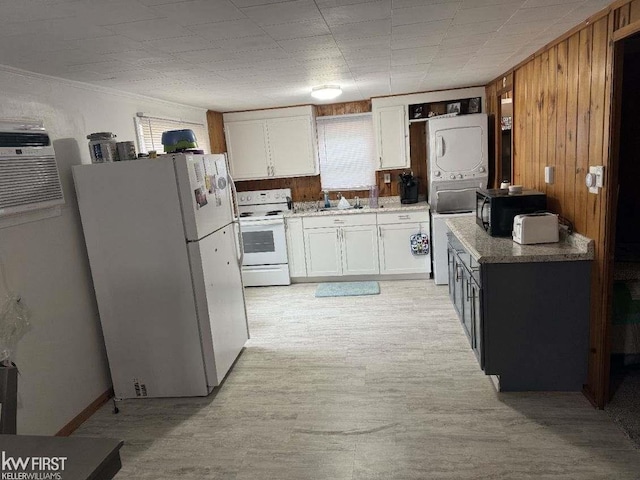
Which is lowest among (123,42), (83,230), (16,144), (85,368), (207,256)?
(85,368)

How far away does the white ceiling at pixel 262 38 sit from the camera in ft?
5.79

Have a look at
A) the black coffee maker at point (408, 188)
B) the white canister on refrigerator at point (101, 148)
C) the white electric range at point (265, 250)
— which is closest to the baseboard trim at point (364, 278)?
the white electric range at point (265, 250)

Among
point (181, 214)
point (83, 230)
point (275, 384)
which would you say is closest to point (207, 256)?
point (181, 214)

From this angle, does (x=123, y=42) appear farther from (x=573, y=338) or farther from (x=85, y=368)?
(x=573, y=338)

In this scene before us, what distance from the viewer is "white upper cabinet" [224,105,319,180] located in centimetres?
527

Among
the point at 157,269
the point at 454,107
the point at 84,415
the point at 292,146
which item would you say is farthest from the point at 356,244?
the point at 84,415

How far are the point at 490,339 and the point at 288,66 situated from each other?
90.5 inches

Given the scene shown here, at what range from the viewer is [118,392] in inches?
118

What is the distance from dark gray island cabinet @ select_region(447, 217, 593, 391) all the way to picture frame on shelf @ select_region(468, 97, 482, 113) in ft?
8.56

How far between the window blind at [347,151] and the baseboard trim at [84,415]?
3.60 m

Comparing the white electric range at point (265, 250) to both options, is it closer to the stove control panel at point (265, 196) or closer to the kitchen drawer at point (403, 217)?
the stove control panel at point (265, 196)

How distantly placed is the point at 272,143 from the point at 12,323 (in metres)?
3.68

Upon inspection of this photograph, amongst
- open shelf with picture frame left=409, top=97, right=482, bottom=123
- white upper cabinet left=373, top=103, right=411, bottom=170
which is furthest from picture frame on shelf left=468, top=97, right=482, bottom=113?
white upper cabinet left=373, top=103, right=411, bottom=170

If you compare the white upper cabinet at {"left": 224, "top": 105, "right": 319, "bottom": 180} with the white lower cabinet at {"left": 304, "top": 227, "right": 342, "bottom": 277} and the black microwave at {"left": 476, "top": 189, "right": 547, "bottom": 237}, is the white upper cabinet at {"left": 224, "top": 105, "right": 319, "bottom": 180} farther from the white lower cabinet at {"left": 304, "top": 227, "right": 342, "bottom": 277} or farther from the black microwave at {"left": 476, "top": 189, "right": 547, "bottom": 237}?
the black microwave at {"left": 476, "top": 189, "right": 547, "bottom": 237}
